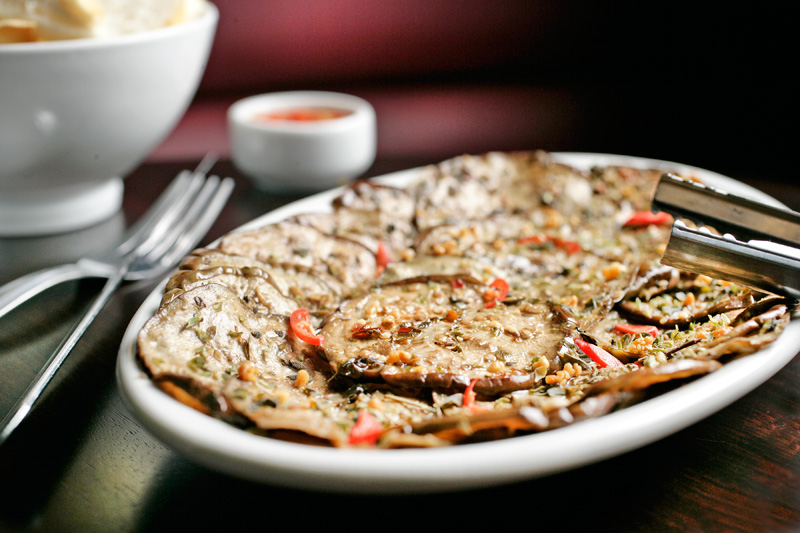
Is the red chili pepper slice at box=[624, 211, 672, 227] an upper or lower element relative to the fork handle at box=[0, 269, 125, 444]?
upper

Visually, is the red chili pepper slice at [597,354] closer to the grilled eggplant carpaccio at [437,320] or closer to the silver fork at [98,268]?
the grilled eggplant carpaccio at [437,320]

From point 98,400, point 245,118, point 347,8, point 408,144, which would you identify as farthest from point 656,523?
point 347,8

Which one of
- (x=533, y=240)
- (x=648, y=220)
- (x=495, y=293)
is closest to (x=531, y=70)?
(x=648, y=220)

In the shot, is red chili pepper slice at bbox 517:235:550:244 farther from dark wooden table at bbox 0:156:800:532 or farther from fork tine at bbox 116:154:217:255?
fork tine at bbox 116:154:217:255

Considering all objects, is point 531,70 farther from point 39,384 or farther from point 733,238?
point 39,384

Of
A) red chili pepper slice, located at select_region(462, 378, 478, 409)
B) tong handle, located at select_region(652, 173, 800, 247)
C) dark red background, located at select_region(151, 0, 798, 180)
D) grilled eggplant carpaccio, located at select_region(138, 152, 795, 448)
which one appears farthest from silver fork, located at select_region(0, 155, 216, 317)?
dark red background, located at select_region(151, 0, 798, 180)

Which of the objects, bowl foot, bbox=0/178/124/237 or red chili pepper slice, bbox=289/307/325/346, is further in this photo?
bowl foot, bbox=0/178/124/237
